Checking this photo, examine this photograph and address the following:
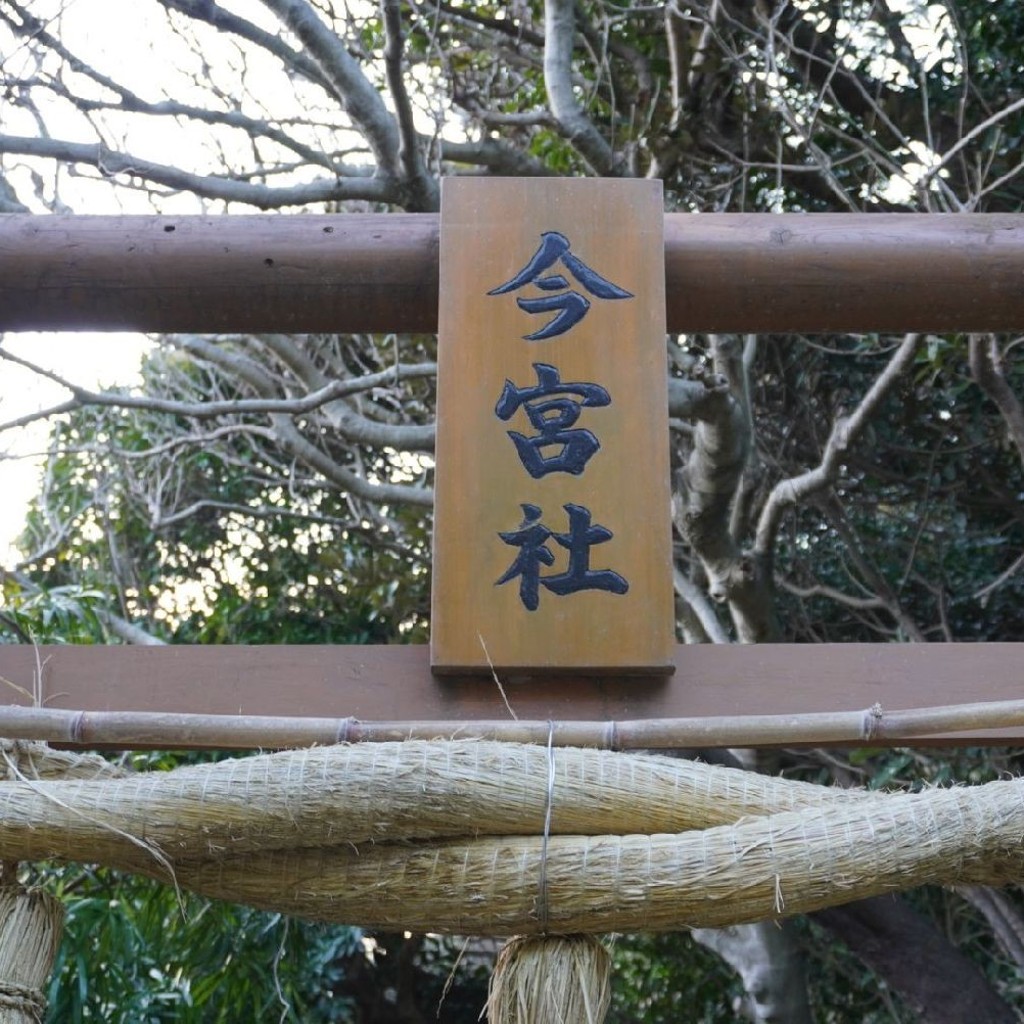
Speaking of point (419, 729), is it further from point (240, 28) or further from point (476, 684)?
point (240, 28)

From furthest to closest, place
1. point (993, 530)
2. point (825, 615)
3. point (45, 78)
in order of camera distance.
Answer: point (825, 615) < point (993, 530) < point (45, 78)

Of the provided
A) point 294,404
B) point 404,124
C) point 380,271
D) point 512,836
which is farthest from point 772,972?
point 512,836

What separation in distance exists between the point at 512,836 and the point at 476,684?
0.38 meters

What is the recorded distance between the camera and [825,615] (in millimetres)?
5438

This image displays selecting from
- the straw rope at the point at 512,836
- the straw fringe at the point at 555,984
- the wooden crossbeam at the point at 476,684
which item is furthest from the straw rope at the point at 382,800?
the wooden crossbeam at the point at 476,684

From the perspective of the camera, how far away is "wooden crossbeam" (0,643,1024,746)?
5.33 ft

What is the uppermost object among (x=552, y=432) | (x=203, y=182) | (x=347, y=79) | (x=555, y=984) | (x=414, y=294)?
(x=347, y=79)

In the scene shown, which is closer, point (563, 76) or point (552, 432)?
point (552, 432)

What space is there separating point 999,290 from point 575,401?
74 centimetres

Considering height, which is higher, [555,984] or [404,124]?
[404,124]

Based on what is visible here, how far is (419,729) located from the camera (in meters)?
1.41

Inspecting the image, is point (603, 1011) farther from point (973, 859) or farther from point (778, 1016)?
point (778, 1016)

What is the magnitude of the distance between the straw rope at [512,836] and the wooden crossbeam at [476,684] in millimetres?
310

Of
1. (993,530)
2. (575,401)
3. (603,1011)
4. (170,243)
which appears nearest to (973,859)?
(603,1011)
